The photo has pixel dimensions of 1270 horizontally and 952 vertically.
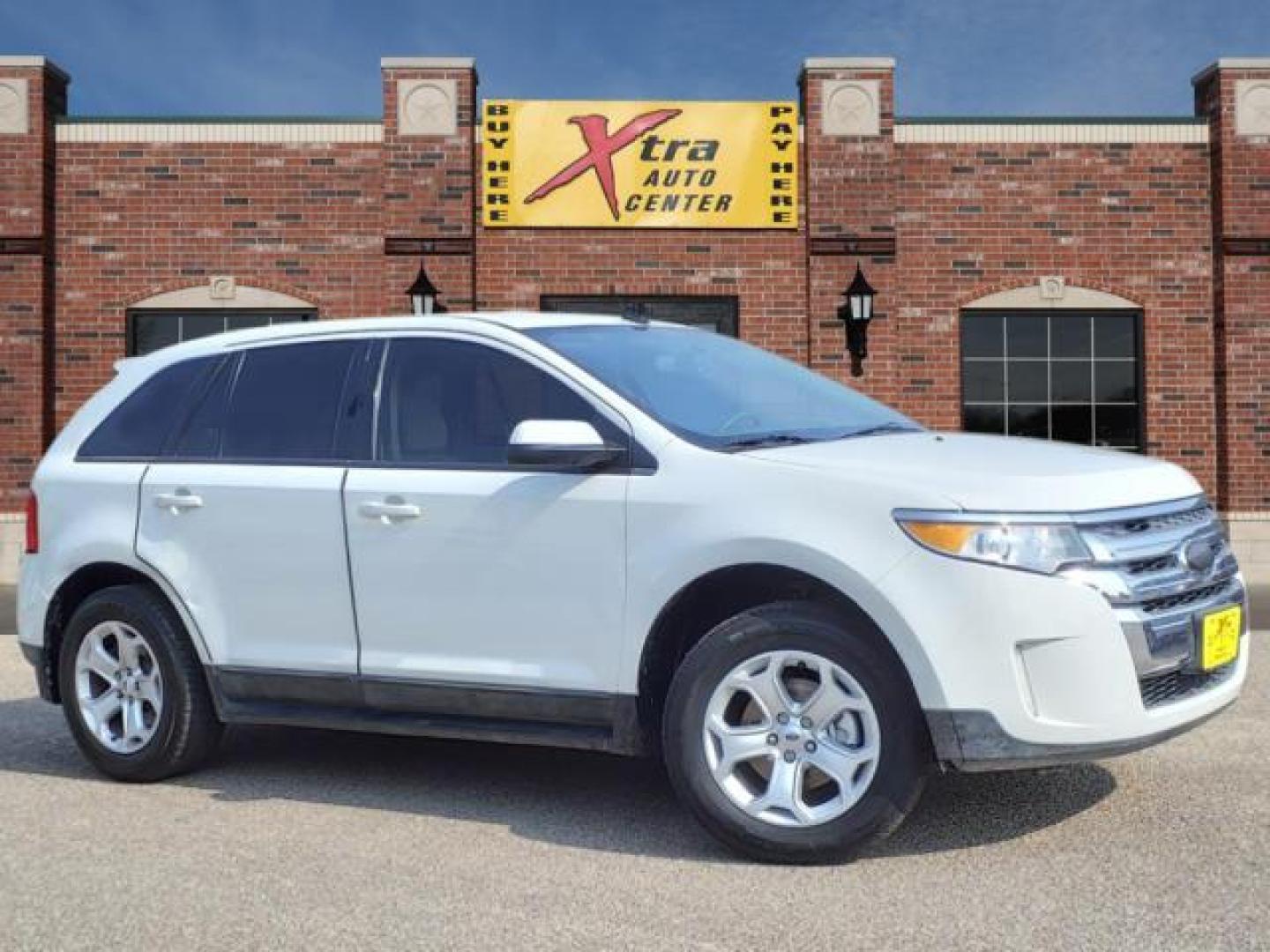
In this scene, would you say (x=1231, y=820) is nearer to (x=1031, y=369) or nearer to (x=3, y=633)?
(x=3, y=633)

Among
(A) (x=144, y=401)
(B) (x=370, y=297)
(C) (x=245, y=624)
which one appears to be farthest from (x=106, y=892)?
(B) (x=370, y=297)

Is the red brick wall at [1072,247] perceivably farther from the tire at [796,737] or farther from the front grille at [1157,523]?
the tire at [796,737]

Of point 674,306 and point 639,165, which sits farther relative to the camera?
point 674,306

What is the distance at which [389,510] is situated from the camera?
516 cm

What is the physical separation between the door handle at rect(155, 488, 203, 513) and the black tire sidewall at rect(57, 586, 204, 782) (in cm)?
39

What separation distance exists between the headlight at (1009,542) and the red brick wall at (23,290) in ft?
46.0

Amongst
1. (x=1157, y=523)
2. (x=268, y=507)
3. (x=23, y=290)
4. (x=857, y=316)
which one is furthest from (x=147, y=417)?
(x=23, y=290)

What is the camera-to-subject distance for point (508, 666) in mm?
4918

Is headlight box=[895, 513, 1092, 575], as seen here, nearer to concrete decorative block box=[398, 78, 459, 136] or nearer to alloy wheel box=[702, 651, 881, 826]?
alloy wheel box=[702, 651, 881, 826]

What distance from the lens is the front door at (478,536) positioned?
4.79 m

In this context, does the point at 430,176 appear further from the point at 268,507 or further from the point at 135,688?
the point at 268,507

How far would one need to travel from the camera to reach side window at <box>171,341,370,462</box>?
5.51 meters

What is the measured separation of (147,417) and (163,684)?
1115 millimetres

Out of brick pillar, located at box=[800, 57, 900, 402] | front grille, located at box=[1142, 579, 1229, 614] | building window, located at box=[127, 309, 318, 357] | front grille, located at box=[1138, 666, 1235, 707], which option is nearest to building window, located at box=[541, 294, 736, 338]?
brick pillar, located at box=[800, 57, 900, 402]
